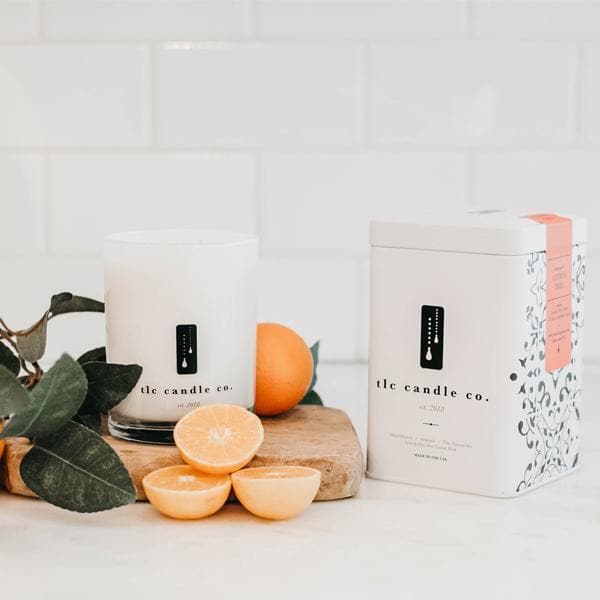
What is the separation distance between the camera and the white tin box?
2.53 feet

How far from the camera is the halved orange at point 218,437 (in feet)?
2.51

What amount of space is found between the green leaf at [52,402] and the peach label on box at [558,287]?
1.11ft

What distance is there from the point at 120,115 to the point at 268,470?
0.64m

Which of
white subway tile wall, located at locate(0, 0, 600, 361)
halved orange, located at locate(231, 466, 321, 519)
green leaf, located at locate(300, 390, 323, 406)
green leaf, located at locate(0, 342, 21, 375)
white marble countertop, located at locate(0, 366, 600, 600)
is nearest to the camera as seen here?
white marble countertop, located at locate(0, 366, 600, 600)

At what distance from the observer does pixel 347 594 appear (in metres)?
0.63

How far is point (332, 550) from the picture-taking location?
0.70 meters

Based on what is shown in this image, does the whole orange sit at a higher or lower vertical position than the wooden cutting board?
higher

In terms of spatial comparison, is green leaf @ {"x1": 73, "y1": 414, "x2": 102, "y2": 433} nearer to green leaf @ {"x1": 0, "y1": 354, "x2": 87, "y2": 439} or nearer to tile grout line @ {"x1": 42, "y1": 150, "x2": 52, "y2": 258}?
green leaf @ {"x1": 0, "y1": 354, "x2": 87, "y2": 439}

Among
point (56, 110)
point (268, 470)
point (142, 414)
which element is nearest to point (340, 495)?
point (268, 470)

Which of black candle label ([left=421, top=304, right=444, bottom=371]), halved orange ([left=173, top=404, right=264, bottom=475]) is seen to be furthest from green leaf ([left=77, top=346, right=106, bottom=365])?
black candle label ([left=421, top=304, right=444, bottom=371])

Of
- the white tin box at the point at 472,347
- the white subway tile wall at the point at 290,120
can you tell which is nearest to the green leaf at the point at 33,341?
the white tin box at the point at 472,347

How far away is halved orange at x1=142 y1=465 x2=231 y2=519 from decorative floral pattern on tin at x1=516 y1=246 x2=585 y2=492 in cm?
22

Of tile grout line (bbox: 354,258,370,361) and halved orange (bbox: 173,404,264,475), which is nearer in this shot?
halved orange (bbox: 173,404,264,475)

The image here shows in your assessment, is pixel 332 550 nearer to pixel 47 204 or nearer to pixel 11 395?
pixel 11 395
